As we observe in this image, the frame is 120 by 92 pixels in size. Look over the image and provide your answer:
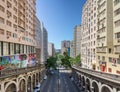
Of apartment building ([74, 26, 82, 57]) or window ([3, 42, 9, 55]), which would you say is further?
apartment building ([74, 26, 82, 57])

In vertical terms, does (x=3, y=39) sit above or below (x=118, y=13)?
below

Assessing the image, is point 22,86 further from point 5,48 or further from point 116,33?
point 116,33

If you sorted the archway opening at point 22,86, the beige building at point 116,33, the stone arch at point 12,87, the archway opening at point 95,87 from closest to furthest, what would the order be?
the beige building at point 116,33
the stone arch at point 12,87
the archway opening at point 95,87
the archway opening at point 22,86

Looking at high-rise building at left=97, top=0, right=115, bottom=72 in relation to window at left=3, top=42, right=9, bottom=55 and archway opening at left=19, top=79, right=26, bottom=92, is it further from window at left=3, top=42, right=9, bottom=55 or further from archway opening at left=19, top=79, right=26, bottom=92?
window at left=3, top=42, right=9, bottom=55

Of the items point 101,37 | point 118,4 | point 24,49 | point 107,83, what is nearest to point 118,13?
point 118,4

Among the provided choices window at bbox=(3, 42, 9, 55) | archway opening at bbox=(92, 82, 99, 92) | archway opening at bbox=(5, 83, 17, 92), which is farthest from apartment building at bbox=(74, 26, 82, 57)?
archway opening at bbox=(5, 83, 17, 92)

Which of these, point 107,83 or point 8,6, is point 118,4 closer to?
point 107,83

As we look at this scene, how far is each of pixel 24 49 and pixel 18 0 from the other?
64.8 ft

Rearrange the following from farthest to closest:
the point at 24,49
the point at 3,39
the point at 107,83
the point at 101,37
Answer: the point at 24,49 < the point at 101,37 < the point at 3,39 < the point at 107,83

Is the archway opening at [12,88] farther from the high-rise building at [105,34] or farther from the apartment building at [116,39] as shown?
the apartment building at [116,39]

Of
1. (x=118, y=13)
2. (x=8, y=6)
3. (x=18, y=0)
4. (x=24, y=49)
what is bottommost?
(x=24, y=49)

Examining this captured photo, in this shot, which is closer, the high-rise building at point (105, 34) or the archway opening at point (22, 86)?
the high-rise building at point (105, 34)

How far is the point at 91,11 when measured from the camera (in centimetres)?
8375

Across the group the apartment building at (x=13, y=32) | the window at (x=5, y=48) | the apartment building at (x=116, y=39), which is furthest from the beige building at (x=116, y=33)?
the window at (x=5, y=48)
